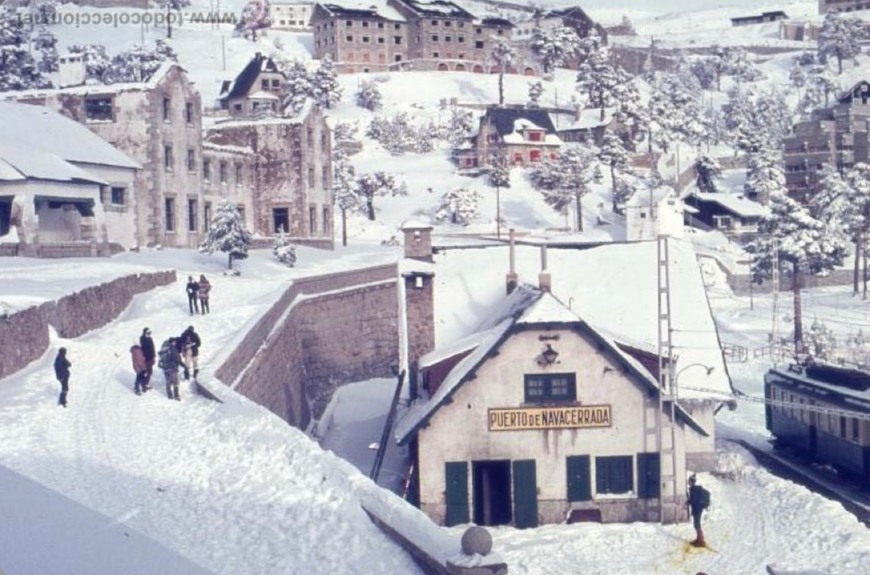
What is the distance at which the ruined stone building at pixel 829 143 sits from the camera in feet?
358

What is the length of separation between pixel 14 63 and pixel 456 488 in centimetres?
8745

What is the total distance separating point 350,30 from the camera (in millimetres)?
152500

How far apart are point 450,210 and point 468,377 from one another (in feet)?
204

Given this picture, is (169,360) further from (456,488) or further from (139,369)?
(456,488)

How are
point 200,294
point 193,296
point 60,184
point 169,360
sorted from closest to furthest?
point 169,360, point 200,294, point 193,296, point 60,184

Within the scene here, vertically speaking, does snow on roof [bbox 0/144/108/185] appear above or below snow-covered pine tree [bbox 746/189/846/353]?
above

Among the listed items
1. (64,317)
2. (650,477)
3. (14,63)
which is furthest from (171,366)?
(14,63)

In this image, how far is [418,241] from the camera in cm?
3512

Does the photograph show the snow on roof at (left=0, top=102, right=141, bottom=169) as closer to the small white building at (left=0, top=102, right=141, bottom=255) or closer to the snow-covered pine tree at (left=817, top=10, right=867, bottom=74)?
the small white building at (left=0, top=102, right=141, bottom=255)

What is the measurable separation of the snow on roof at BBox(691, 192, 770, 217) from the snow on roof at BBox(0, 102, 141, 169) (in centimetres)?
5607

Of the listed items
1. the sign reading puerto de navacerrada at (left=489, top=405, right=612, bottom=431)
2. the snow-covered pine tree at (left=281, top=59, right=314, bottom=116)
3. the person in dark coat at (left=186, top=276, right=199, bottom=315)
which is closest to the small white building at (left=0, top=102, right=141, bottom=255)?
the person in dark coat at (left=186, top=276, right=199, bottom=315)

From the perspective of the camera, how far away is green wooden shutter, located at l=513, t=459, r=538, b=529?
26891 mm

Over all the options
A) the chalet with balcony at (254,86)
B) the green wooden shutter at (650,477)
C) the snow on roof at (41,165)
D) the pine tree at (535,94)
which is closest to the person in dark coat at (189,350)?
the green wooden shutter at (650,477)

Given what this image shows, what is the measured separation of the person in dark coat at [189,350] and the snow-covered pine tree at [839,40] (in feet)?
531
